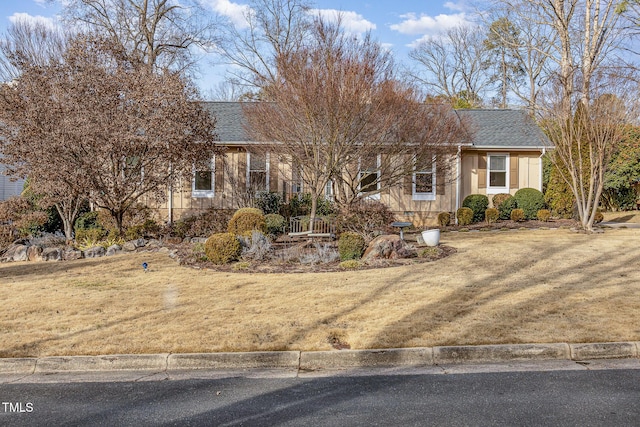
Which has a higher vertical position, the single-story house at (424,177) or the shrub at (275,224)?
the single-story house at (424,177)

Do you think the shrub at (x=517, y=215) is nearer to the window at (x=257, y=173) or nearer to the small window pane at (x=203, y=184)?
the window at (x=257, y=173)

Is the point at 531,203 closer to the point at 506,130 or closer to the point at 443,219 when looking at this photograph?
the point at 443,219

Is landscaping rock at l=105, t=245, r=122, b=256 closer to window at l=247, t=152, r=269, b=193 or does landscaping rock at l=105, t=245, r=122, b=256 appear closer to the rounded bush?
the rounded bush

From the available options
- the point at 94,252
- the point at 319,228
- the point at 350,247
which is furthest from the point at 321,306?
the point at 94,252

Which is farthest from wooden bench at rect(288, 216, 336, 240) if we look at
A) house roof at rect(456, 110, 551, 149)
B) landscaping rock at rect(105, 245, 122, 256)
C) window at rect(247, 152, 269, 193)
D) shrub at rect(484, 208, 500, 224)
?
house roof at rect(456, 110, 551, 149)

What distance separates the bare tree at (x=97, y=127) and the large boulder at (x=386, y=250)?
5925 mm

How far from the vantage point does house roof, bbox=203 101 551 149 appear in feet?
67.9

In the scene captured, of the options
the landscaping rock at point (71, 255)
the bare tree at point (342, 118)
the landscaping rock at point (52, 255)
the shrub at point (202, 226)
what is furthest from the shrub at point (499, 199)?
the landscaping rock at point (52, 255)

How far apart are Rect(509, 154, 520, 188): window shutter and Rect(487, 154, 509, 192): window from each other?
13 centimetres

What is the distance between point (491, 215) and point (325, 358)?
15423 millimetres

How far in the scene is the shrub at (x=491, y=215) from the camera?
19469 mm

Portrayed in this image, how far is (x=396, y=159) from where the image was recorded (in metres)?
15.6

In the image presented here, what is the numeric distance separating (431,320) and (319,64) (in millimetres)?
7732

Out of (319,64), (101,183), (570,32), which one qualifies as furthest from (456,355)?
(570,32)
